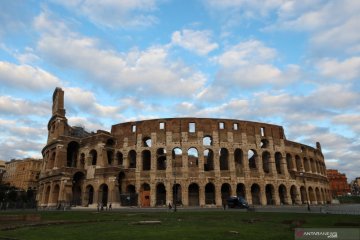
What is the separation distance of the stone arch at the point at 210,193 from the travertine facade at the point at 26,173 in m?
61.6

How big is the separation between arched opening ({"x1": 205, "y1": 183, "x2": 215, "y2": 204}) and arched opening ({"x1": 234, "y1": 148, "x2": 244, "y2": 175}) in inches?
169

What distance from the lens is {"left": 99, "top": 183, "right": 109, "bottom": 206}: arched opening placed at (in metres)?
40.6

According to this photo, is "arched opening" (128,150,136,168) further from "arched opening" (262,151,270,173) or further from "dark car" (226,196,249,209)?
"arched opening" (262,151,270,173)

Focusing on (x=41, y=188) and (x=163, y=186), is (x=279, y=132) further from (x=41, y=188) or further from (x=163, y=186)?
(x=41, y=188)

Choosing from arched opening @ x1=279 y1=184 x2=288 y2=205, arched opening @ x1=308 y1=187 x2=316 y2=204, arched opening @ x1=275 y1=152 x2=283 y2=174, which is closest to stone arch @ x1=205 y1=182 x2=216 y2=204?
arched opening @ x1=279 y1=184 x2=288 y2=205

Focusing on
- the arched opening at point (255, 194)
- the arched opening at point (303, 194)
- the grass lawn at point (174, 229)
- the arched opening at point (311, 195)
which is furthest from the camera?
the arched opening at point (311, 195)

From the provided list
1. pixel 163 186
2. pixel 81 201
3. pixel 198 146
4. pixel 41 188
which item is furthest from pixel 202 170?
pixel 41 188

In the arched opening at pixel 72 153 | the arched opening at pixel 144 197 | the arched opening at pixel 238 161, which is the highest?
the arched opening at pixel 72 153

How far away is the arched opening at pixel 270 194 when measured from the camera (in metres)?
44.1

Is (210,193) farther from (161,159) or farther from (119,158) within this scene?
(119,158)

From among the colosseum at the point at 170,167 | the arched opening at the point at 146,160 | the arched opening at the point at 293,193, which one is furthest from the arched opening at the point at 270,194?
the arched opening at the point at 146,160

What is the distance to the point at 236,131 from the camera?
4481 cm

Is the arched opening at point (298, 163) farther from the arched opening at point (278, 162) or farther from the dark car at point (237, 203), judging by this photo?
the dark car at point (237, 203)

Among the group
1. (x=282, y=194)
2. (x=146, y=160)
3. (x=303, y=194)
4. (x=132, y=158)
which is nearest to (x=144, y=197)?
(x=146, y=160)
